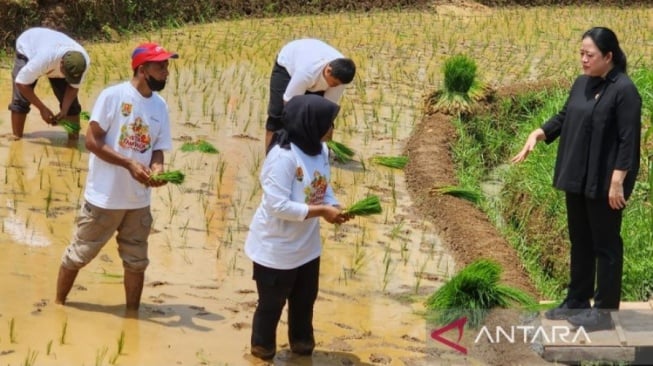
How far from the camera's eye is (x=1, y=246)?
6.80m

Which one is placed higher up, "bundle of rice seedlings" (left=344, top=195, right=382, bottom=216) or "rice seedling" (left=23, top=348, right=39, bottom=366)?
"bundle of rice seedlings" (left=344, top=195, right=382, bottom=216)

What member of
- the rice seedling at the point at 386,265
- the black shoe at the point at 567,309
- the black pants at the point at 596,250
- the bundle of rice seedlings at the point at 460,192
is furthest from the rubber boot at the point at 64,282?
the bundle of rice seedlings at the point at 460,192

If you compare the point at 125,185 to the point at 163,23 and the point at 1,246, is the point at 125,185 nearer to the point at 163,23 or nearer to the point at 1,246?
the point at 1,246

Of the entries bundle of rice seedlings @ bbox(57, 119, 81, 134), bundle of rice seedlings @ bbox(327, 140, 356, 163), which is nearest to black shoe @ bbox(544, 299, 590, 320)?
bundle of rice seedlings @ bbox(327, 140, 356, 163)

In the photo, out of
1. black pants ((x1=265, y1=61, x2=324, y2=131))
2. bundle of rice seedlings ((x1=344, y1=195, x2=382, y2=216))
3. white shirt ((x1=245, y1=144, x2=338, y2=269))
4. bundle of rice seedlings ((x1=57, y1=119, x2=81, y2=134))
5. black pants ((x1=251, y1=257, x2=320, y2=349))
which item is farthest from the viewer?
bundle of rice seedlings ((x1=57, y1=119, x2=81, y2=134))

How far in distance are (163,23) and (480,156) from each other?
238 inches

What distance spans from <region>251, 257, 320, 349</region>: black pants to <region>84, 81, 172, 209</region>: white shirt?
2.77ft

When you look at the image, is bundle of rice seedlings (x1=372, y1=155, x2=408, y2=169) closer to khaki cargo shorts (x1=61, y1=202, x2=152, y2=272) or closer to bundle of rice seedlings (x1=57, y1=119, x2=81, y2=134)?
bundle of rice seedlings (x1=57, y1=119, x2=81, y2=134)

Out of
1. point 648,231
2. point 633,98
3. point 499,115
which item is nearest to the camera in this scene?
point 633,98

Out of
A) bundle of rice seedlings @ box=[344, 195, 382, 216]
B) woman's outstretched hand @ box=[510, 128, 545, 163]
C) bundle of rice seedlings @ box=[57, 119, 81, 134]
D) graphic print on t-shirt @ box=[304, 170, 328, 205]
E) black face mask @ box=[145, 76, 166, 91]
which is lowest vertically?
bundle of rice seedlings @ box=[57, 119, 81, 134]

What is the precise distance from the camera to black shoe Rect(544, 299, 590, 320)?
5.64 m

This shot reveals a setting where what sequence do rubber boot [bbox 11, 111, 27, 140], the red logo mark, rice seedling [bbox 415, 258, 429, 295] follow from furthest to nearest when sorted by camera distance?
rubber boot [bbox 11, 111, 27, 140] → rice seedling [bbox 415, 258, 429, 295] → the red logo mark

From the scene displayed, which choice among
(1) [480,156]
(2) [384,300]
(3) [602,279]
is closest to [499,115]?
(1) [480,156]

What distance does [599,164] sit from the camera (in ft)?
17.6
